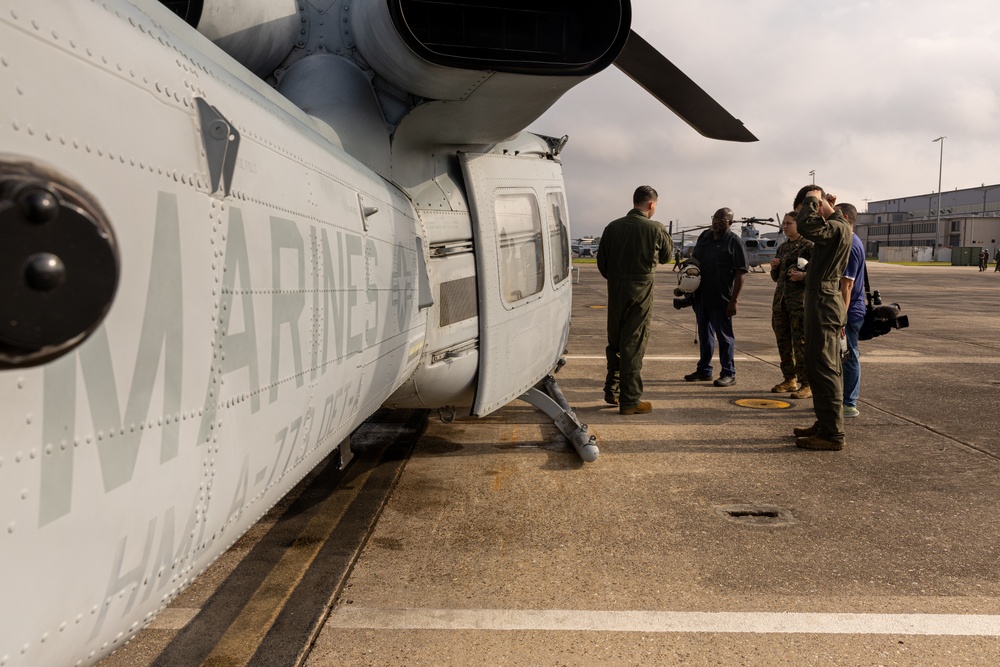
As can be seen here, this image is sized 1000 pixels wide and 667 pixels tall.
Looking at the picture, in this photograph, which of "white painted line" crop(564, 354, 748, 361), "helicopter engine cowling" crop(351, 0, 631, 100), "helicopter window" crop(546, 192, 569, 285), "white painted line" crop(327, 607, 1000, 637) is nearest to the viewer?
"white painted line" crop(327, 607, 1000, 637)

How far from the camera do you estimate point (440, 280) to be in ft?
→ 13.5

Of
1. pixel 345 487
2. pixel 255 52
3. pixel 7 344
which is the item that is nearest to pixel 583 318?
pixel 345 487

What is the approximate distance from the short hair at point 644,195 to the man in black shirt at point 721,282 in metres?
1.59

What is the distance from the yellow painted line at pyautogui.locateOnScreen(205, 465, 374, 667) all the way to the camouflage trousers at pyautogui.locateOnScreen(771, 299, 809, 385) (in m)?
4.75

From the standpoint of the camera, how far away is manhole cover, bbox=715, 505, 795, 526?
13.8ft

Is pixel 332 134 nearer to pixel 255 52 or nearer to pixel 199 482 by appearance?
pixel 255 52

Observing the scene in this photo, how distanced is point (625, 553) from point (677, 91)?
308 cm

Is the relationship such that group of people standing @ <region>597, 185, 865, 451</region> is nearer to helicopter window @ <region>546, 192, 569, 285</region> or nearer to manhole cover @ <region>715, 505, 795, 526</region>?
helicopter window @ <region>546, 192, 569, 285</region>

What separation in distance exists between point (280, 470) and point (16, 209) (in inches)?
52.6

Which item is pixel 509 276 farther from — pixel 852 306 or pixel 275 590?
pixel 852 306

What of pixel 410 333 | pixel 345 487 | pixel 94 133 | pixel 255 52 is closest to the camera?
pixel 94 133

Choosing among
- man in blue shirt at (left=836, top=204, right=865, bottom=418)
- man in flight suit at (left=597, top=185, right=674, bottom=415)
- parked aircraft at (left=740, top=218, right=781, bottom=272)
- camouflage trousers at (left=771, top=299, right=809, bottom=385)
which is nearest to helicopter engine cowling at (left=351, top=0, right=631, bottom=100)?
man in flight suit at (left=597, top=185, right=674, bottom=415)

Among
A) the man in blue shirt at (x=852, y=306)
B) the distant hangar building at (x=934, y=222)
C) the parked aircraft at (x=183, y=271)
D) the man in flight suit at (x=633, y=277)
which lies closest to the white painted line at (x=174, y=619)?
the parked aircraft at (x=183, y=271)

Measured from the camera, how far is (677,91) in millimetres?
4980
